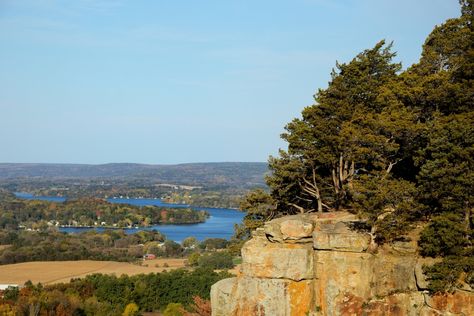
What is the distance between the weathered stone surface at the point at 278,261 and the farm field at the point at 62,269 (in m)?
49.6

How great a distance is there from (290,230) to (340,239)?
87.8 inches

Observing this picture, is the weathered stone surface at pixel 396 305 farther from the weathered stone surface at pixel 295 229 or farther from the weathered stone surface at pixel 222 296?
the weathered stone surface at pixel 222 296

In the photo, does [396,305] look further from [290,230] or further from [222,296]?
[222,296]

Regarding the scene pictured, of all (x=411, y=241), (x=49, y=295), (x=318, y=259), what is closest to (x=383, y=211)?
(x=411, y=241)

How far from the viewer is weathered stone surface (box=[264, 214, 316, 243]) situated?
2069cm

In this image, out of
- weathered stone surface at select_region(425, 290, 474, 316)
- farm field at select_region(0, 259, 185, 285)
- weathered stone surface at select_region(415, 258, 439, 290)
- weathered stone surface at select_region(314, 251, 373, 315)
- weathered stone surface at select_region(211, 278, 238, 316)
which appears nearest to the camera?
weathered stone surface at select_region(425, 290, 474, 316)

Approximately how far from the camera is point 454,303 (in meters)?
16.5

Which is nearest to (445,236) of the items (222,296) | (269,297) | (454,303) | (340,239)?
(454,303)

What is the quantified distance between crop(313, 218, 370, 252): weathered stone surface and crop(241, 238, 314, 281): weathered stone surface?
67 cm

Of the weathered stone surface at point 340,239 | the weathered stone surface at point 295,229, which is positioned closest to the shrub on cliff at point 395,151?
the weathered stone surface at point 340,239

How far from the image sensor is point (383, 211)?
19062mm

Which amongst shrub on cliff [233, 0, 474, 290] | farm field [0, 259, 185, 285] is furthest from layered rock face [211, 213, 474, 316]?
farm field [0, 259, 185, 285]

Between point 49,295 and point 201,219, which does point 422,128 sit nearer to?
point 49,295

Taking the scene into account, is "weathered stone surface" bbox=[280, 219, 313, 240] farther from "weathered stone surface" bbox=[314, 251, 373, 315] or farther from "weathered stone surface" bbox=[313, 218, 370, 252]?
"weathered stone surface" bbox=[314, 251, 373, 315]
